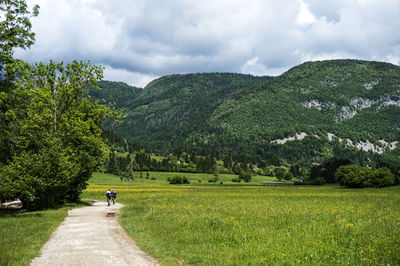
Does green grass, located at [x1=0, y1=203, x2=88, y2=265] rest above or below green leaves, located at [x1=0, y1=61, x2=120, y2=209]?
below

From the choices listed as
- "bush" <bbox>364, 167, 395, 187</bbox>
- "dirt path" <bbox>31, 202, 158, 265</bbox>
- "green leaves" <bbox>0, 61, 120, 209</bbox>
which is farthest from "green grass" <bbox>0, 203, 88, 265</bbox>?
"bush" <bbox>364, 167, 395, 187</bbox>

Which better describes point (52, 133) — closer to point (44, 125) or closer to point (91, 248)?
point (44, 125)

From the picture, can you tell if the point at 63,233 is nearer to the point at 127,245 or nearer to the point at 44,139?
the point at 127,245

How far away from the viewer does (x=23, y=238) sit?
1759 centimetres

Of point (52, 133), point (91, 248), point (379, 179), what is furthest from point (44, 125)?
point (379, 179)

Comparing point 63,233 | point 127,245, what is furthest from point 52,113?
point 127,245

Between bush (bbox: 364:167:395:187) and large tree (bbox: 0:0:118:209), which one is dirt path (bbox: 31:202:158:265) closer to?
large tree (bbox: 0:0:118:209)

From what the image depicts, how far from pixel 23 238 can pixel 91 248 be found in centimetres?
561

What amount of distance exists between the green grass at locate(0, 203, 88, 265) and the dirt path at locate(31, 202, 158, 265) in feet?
1.49

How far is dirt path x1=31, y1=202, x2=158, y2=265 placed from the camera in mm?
12672

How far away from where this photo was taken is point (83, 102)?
142ft

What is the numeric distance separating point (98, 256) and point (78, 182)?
31724mm

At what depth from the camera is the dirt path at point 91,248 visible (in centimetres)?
1267

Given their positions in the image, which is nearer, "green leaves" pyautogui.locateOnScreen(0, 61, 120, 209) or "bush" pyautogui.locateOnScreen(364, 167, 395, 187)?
"green leaves" pyautogui.locateOnScreen(0, 61, 120, 209)
